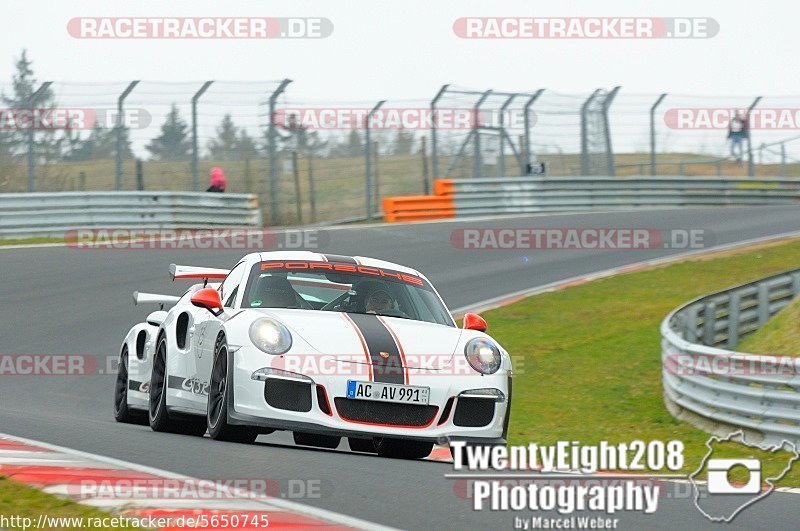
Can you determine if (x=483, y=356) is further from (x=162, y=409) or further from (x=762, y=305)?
(x=762, y=305)

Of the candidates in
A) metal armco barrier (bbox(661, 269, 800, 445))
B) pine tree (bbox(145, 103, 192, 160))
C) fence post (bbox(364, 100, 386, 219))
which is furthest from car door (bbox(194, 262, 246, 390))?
fence post (bbox(364, 100, 386, 219))

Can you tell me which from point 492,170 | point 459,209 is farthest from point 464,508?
point 492,170

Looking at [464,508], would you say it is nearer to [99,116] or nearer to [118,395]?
[118,395]

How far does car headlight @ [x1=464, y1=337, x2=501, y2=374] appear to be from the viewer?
8094 millimetres

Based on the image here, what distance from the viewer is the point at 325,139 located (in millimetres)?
25438

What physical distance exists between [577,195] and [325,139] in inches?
220

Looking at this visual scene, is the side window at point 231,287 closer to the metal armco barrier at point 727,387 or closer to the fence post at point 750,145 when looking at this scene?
the metal armco barrier at point 727,387

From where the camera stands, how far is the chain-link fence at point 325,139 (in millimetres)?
23172

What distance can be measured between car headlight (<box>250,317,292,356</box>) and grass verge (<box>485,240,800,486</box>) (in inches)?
118

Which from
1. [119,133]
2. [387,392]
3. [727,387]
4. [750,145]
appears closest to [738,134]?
[750,145]

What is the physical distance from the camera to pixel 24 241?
21.8 meters

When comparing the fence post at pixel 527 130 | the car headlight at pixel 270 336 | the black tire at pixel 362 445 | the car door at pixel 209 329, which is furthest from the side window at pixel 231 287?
the fence post at pixel 527 130

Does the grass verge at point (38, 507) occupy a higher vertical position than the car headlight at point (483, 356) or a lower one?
lower

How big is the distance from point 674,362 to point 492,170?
16.8 metres
